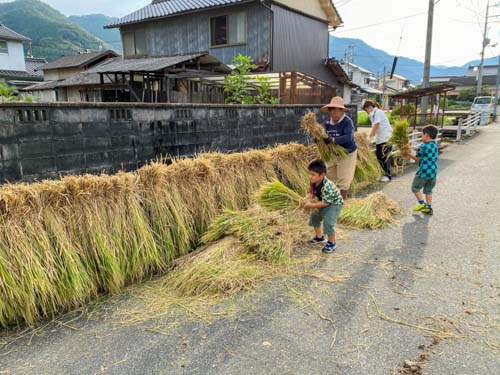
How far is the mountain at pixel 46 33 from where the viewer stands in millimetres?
66644

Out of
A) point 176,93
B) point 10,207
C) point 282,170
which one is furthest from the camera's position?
point 176,93

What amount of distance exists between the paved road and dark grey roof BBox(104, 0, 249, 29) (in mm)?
15714

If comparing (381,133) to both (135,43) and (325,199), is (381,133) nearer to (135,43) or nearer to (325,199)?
(325,199)

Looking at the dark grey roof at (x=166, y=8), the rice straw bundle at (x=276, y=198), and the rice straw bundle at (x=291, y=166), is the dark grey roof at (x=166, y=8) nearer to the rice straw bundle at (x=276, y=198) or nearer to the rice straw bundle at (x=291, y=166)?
the rice straw bundle at (x=291, y=166)

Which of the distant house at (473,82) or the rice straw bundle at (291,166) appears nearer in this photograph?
the rice straw bundle at (291,166)

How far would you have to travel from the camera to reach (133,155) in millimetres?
4355

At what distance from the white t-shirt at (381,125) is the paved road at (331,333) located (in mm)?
4240

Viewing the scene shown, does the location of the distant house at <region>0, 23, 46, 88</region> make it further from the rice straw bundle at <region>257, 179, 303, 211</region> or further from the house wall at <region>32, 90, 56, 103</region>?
the rice straw bundle at <region>257, 179, 303, 211</region>

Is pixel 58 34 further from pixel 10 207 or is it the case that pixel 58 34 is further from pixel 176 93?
pixel 10 207

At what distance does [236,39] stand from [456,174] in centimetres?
1234

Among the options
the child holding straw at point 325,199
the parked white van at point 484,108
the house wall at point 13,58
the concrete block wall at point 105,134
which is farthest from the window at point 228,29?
the house wall at point 13,58

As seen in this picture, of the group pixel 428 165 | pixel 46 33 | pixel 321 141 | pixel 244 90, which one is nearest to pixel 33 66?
pixel 244 90

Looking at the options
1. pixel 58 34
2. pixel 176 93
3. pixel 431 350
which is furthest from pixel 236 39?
pixel 58 34

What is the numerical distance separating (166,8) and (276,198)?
18090mm
